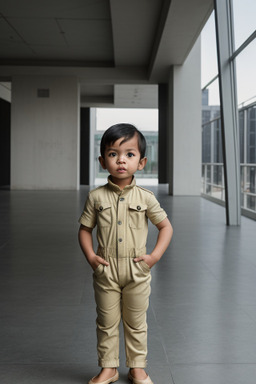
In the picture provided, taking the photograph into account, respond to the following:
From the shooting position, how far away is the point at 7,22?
14.7 meters

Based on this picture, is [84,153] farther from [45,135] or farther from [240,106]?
[240,106]

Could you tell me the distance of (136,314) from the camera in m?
2.31

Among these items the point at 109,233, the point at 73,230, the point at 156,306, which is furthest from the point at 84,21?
the point at 109,233

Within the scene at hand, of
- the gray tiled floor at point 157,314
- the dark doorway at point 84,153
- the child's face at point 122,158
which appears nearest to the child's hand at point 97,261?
the child's face at point 122,158

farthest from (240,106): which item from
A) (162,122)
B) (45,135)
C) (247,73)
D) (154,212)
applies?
(154,212)

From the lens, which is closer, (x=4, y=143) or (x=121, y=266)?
(x=121, y=266)

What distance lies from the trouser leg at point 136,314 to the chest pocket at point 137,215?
0.65 ft

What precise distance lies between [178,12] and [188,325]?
1001 cm

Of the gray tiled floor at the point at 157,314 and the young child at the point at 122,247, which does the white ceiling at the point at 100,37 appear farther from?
the young child at the point at 122,247

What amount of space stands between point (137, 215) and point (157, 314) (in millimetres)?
1427

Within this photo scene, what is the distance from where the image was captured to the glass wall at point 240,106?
9.34 metres

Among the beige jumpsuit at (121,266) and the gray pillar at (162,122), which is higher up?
the gray pillar at (162,122)

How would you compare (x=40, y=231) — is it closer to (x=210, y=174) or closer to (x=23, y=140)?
(x=210, y=174)

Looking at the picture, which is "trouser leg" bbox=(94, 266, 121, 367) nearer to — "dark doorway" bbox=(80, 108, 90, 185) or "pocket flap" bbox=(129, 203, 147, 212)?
"pocket flap" bbox=(129, 203, 147, 212)
